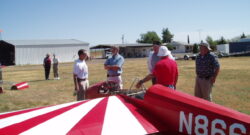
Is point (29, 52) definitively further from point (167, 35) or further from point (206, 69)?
point (167, 35)

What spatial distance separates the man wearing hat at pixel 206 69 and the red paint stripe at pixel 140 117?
2360mm

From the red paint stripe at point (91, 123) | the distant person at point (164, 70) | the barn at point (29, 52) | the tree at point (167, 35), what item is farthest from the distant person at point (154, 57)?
the tree at point (167, 35)

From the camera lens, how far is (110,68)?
21.1 feet

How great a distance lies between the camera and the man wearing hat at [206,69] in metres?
5.62

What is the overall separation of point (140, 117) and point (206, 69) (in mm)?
2823

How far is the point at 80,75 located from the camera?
612 centimetres

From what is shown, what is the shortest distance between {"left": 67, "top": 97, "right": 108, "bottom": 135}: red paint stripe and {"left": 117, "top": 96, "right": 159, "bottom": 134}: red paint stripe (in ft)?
1.33

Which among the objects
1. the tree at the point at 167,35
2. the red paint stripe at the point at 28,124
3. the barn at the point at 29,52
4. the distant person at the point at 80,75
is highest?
the tree at the point at 167,35

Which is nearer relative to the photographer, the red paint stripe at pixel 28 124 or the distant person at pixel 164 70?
the red paint stripe at pixel 28 124

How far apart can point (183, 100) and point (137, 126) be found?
690 millimetres

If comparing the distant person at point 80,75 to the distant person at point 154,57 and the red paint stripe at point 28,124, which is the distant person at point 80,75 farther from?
the red paint stripe at point 28,124

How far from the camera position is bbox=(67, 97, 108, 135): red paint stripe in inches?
120

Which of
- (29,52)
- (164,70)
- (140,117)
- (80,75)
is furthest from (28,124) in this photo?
(29,52)

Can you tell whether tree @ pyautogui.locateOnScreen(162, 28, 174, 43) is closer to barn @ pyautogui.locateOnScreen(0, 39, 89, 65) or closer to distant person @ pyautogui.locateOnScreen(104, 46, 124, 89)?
barn @ pyautogui.locateOnScreen(0, 39, 89, 65)
